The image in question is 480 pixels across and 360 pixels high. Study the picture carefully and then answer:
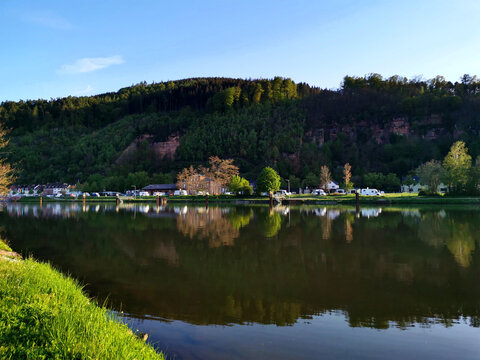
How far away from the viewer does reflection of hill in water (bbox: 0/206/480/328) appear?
8812 mm

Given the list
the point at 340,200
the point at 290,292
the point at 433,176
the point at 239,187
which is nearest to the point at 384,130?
the point at 433,176

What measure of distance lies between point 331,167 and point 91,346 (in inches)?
4522

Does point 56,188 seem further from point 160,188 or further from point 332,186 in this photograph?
point 332,186

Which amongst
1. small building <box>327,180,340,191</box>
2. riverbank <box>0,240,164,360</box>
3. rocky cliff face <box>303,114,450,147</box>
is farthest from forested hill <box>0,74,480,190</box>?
riverbank <box>0,240,164,360</box>

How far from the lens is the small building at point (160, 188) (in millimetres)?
102062

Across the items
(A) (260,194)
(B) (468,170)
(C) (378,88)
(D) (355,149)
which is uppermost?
(C) (378,88)

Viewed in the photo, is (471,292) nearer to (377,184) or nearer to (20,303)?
(20,303)

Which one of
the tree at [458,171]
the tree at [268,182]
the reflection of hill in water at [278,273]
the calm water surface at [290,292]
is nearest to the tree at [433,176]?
the tree at [458,171]

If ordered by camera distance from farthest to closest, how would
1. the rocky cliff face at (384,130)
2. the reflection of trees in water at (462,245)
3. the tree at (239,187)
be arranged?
the rocky cliff face at (384,130) < the tree at (239,187) < the reflection of trees in water at (462,245)

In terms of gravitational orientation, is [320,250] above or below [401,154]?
below

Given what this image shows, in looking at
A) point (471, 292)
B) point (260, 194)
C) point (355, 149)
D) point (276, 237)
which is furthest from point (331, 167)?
point (471, 292)

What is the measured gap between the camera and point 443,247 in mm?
17484

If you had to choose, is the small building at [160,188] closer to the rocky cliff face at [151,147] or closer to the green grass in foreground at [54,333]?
the rocky cliff face at [151,147]

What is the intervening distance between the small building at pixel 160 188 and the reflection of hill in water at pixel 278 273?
79.7 m
